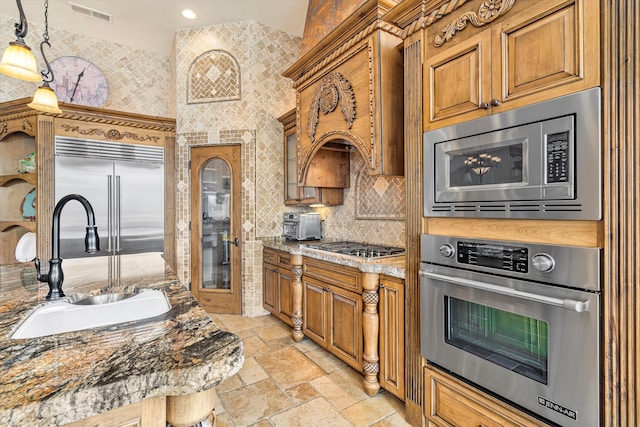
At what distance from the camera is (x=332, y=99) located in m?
2.72

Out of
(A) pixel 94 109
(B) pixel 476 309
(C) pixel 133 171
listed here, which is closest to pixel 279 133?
(C) pixel 133 171

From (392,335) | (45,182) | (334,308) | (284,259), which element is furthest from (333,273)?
(45,182)

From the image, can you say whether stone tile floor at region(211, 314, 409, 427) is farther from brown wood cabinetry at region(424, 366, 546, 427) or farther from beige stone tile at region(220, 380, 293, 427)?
brown wood cabinetry at region(424, 366, 546, 427)

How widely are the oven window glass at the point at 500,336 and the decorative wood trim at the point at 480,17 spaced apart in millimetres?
1429

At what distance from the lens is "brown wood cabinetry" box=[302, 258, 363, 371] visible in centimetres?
244

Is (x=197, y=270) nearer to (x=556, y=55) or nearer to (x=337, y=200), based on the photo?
(x=337, y=200)

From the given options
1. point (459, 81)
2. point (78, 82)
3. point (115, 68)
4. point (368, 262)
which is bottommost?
point (368, 262)

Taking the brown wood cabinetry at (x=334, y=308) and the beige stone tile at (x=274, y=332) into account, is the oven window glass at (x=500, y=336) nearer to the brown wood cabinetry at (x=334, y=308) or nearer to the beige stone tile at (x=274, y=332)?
the brown wood cabinetry at (x=334, y=308)

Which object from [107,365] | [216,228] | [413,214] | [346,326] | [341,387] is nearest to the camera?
[107,365]

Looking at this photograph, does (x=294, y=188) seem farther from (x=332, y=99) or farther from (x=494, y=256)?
(x=494, y=256)

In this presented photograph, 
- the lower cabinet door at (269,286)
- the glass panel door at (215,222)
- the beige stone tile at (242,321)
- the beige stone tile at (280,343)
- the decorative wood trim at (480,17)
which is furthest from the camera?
the glass panel door at (215,222)

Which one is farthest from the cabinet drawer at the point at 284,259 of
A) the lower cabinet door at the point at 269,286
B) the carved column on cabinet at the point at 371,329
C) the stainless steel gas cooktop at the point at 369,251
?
the carved column on cabinet at the point at 371,329

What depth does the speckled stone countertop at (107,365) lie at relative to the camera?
628mm

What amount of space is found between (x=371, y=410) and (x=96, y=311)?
5.84 feet
